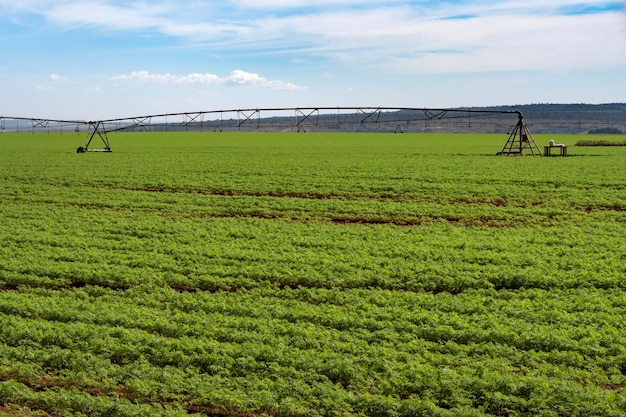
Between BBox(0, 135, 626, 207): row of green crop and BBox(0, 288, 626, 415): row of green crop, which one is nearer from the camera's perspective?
BBox(0, 288, 626, 415): row of green crop

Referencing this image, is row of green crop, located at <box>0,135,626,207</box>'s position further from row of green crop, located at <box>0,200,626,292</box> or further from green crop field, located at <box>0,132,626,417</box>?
row of green crop, located at <box>0,200,626,292</box>

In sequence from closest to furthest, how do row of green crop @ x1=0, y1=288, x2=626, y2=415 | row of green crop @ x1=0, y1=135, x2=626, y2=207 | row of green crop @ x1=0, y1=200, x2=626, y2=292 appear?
row of green crop @ x1=0, y1=288, x2=626, y2=415, row of green crop @ x1=0, y1=200, x2=626, y2=292, row of green crop @ x1=0, y1=135, x2=626, y2=207

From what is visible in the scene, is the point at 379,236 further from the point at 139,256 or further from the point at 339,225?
the point at 139,256

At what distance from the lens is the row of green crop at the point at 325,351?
25.0 feet

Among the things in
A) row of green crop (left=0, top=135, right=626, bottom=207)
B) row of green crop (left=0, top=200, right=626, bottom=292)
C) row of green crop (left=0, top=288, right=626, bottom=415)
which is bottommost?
row of green crop (left=0, top=288, right=626, bottom=415)

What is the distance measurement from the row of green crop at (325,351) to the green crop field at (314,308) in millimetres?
29

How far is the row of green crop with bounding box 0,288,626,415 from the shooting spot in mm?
7609

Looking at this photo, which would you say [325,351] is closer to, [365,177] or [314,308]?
[314,308]

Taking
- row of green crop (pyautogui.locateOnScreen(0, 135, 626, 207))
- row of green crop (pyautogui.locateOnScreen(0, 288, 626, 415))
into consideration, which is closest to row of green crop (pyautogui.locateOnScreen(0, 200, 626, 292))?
row of green crop (pyautogui.locateOnScreen(0, 288, 626, 415))

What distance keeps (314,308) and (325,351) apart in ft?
6.03

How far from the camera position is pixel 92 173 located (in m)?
33.2

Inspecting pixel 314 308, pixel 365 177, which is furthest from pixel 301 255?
pixel 365 177

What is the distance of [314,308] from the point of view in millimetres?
10539

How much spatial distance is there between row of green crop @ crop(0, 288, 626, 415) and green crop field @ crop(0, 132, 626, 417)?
1.1 inches
